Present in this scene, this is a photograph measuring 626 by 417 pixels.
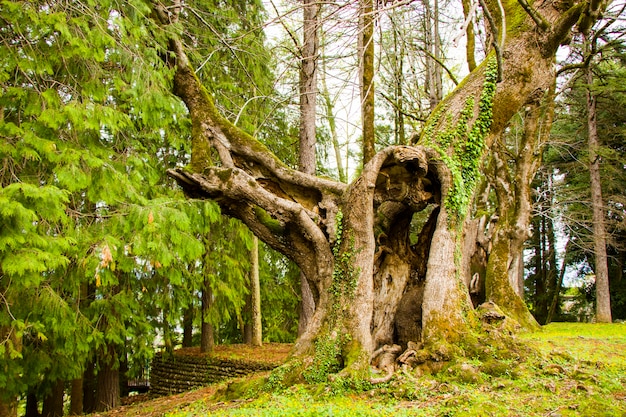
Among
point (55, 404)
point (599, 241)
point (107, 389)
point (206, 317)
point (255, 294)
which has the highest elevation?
point (599, 241)

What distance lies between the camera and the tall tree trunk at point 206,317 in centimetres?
1133

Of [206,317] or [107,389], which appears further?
[206,317]

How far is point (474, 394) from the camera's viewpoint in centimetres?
408

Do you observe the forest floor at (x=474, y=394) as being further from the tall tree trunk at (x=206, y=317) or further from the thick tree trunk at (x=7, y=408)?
the tall tree trunk at (x=206, y=317)

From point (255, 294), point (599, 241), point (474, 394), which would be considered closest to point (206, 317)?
point (255, 294)

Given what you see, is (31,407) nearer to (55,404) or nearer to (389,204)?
(55,404)

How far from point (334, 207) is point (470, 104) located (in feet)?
7.21

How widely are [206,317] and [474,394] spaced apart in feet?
27.4

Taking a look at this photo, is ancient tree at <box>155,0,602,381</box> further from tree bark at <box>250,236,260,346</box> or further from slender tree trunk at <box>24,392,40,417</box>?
slender tree trunk at <box>24,392,40,417</box>

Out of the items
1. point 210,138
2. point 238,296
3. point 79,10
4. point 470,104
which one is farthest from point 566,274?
point 79,10

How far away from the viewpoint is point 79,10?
5910 millimetres

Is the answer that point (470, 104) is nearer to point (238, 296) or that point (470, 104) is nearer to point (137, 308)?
point (137, 308)

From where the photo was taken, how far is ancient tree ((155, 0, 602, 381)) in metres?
5.45

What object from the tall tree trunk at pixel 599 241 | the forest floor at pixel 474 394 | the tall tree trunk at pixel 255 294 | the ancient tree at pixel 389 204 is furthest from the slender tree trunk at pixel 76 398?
the tall tree trunk at pixel 599 241
